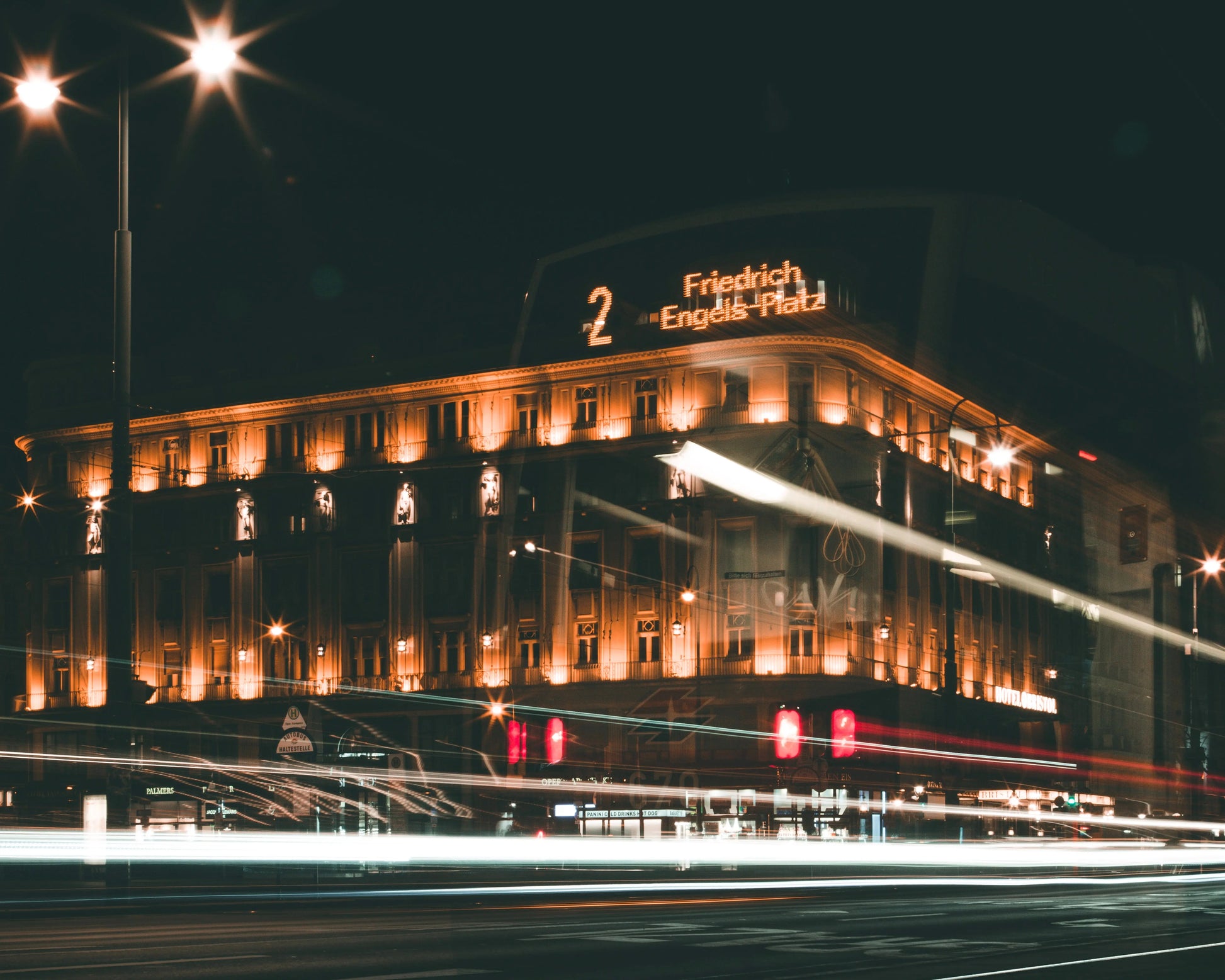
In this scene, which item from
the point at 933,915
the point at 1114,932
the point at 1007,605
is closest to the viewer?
Answer: the point at 1114,932

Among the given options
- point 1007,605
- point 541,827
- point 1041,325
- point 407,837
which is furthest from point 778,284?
point 407,837

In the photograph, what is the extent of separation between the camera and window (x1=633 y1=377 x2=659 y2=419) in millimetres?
64375

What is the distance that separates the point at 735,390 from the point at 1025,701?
21371mm

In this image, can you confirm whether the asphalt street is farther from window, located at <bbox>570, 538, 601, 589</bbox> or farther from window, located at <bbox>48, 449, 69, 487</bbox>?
window, located at <bbox>48, 449, 69, 487</bbox>

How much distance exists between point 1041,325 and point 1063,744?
29668 millimetres

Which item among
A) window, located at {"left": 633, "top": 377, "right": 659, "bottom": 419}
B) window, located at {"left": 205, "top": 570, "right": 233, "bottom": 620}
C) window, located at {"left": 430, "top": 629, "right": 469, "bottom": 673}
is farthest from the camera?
window, located at {"left": 205, "top": 570, "right": 233, "bottom": 620}

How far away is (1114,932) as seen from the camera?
17.2 meters

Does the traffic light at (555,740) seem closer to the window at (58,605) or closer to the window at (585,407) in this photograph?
the window at (585,407)

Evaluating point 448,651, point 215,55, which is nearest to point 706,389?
point 448,651

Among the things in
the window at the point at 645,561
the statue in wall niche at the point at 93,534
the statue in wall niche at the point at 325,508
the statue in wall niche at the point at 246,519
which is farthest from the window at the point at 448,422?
the statue in wall niche at the point at 93,534

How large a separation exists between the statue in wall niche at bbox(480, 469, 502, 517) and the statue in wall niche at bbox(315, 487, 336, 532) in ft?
25.9

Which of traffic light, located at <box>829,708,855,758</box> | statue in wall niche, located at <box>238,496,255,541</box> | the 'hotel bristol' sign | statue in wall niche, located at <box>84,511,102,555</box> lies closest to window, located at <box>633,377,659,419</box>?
statue in wall niche, located at <box>238,496,255,541</box>

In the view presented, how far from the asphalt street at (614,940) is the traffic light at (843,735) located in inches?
203

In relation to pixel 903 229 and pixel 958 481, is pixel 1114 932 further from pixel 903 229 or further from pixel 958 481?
pixel 958 481
